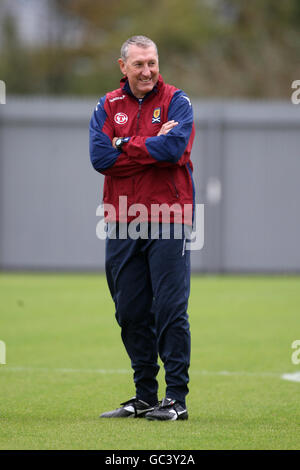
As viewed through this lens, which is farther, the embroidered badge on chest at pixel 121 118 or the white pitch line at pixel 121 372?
the white pitch line at pixel 121 372

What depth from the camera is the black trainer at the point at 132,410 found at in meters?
5.26

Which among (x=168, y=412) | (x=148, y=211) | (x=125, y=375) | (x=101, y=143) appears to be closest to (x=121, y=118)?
(x=101, y=143)

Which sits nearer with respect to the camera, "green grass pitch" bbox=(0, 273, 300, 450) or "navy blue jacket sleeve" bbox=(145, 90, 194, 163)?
"green grass pitch" bbox=(0, 273, 300, 450)

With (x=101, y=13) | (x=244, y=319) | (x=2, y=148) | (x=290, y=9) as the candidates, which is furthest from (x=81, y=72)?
(x=244, y=319)

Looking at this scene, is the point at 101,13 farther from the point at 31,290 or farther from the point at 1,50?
the point at 31,290

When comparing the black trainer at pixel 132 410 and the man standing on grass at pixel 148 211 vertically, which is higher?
the man standing on grass at pixel 148 211

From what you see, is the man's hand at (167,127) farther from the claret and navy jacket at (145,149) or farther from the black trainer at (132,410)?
the black trainer at (132,410)

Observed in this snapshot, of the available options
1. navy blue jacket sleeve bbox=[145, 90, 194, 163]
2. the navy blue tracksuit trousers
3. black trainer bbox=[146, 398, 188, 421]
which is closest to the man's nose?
navy blue jacket sleeve bbox=[145, 90, 194, 163]

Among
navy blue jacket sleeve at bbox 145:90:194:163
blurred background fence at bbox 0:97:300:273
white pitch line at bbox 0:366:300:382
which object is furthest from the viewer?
blurred background fence at bbox 0:97:300:273

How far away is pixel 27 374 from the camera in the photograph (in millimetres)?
6891

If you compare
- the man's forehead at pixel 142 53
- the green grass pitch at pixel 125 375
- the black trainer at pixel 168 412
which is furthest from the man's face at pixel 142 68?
the green grass pitch at pixel 125 375

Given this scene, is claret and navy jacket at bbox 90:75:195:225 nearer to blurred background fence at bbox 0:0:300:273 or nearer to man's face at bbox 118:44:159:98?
man's face at bbox 118:44:159:98

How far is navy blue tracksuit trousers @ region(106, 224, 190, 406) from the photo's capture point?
507cm

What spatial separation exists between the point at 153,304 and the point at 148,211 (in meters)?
0.58
